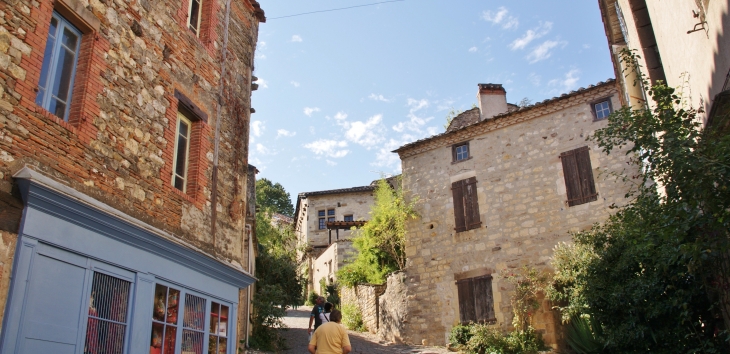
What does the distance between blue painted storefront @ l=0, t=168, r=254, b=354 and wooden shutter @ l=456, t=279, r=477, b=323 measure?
10.8 m

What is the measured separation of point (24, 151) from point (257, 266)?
12.0 metres

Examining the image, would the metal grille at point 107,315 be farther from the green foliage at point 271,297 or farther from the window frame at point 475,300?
the window frame at point 475,300

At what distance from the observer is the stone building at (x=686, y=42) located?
20.0 feet

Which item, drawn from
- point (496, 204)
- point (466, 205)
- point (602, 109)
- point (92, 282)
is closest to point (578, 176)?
point (602, 109)

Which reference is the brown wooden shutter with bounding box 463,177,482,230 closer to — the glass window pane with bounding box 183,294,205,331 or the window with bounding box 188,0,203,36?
the window with bounding box 188,0,203,36

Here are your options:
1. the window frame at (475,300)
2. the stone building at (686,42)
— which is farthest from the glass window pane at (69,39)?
the window frame at (475,300)

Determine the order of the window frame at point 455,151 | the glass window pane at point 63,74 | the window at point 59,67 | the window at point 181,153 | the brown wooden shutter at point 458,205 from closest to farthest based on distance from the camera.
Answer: the window at point 59,67 < the glass window pane at point 63,74 < the window at point 181,153 < the brown wooden shutter at point 458,205 < the window frame at point 455,151

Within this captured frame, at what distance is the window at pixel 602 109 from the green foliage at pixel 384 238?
637cm

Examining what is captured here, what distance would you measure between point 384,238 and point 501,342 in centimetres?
616

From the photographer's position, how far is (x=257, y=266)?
1695 cm

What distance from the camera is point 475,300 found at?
17.0m

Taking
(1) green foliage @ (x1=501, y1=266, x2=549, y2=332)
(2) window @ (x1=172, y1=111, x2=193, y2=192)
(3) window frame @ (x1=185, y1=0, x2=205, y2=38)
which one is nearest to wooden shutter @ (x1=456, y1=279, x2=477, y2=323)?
(1) green foliage @ (x1=501, y1=266, x2=549, y2=332)

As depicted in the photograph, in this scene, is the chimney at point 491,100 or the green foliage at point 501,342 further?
the chimney at point 491,100

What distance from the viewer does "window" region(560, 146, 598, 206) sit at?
16297 mm
